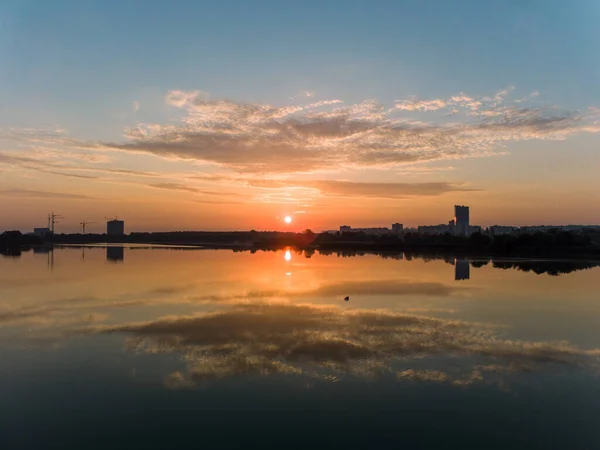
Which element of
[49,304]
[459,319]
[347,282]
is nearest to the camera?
[459,319]

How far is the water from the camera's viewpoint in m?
8.42

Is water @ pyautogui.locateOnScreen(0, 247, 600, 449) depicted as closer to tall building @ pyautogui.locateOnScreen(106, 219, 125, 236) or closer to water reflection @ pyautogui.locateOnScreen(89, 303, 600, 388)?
water reflection @ pyautogui.locateOnScreen(89, 303, 600, 388)

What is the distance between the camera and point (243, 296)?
2391 cm

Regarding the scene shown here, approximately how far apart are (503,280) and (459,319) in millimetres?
16562

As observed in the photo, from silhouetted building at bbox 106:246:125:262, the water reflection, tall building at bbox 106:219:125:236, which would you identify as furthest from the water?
tall building at bbox 106:219:125:236

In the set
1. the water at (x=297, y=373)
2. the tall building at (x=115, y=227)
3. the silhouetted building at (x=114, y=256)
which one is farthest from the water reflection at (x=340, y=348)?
the tall building at (x=115, y=227)

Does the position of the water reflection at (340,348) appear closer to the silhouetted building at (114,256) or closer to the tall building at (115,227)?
the silhouetted building at (114,256)

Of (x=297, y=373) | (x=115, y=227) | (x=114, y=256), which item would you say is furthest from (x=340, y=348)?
(x=115, y=227)

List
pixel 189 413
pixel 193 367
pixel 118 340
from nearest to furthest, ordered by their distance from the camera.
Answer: pixel 189 413 → pixel 193 367 → pixel 118 340

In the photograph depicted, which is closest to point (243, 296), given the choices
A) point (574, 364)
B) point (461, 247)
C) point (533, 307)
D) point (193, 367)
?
point (193, 367)

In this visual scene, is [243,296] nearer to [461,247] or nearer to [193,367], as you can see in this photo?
[193,367]

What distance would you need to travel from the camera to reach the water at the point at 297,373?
8.42m

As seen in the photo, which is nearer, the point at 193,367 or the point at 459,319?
the point at 193,367

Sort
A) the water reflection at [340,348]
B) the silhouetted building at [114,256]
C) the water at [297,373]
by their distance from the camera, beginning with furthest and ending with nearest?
the silhouetted building at [114,256] < the water reflection at [340,348] < the water at [297,373]
